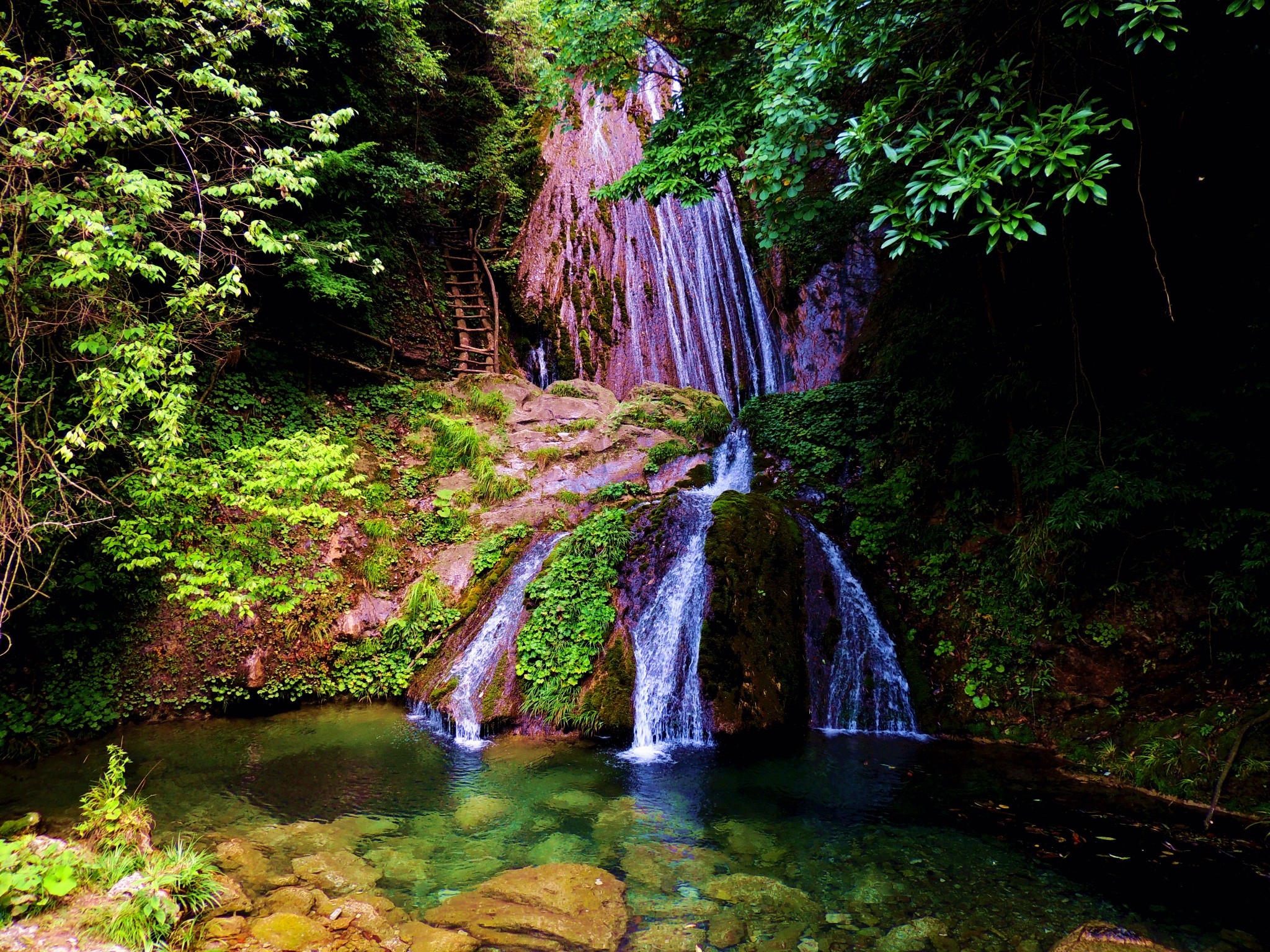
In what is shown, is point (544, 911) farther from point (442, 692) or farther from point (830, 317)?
point (830, 317)

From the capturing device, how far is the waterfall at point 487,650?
6.35 metres

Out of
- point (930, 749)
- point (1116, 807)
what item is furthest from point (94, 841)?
point (1116, 807)

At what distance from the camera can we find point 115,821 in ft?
11.9

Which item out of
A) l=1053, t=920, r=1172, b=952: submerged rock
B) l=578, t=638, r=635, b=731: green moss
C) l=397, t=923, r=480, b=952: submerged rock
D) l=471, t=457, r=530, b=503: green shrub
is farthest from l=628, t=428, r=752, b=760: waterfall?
l=1053, t=920, r=1172, b=952: submerged rock

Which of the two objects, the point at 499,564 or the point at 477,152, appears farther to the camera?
the point at 477,152

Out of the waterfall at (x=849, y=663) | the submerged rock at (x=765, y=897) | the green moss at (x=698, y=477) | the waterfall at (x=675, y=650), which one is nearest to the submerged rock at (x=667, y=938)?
the submerged rock at (x=765, y=897)

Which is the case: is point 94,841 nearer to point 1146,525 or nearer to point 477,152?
point 1146,525

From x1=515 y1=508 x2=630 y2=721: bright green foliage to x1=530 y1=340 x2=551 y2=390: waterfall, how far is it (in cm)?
599

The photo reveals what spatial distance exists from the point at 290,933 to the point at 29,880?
3.84ft

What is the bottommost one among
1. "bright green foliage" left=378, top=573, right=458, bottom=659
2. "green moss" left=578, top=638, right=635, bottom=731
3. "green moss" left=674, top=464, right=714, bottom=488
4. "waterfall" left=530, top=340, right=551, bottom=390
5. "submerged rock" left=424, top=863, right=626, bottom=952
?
"submerged rock" left=424, top=863, right=626, bottom=952

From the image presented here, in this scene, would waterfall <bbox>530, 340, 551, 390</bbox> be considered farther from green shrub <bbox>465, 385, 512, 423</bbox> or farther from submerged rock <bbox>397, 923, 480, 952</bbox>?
submerged rock <bbox>397, 923, 480, 952</bbox>

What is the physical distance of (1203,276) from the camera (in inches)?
203

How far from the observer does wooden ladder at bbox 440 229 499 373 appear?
12.5 metres

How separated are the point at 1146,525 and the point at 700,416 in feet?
23.0
